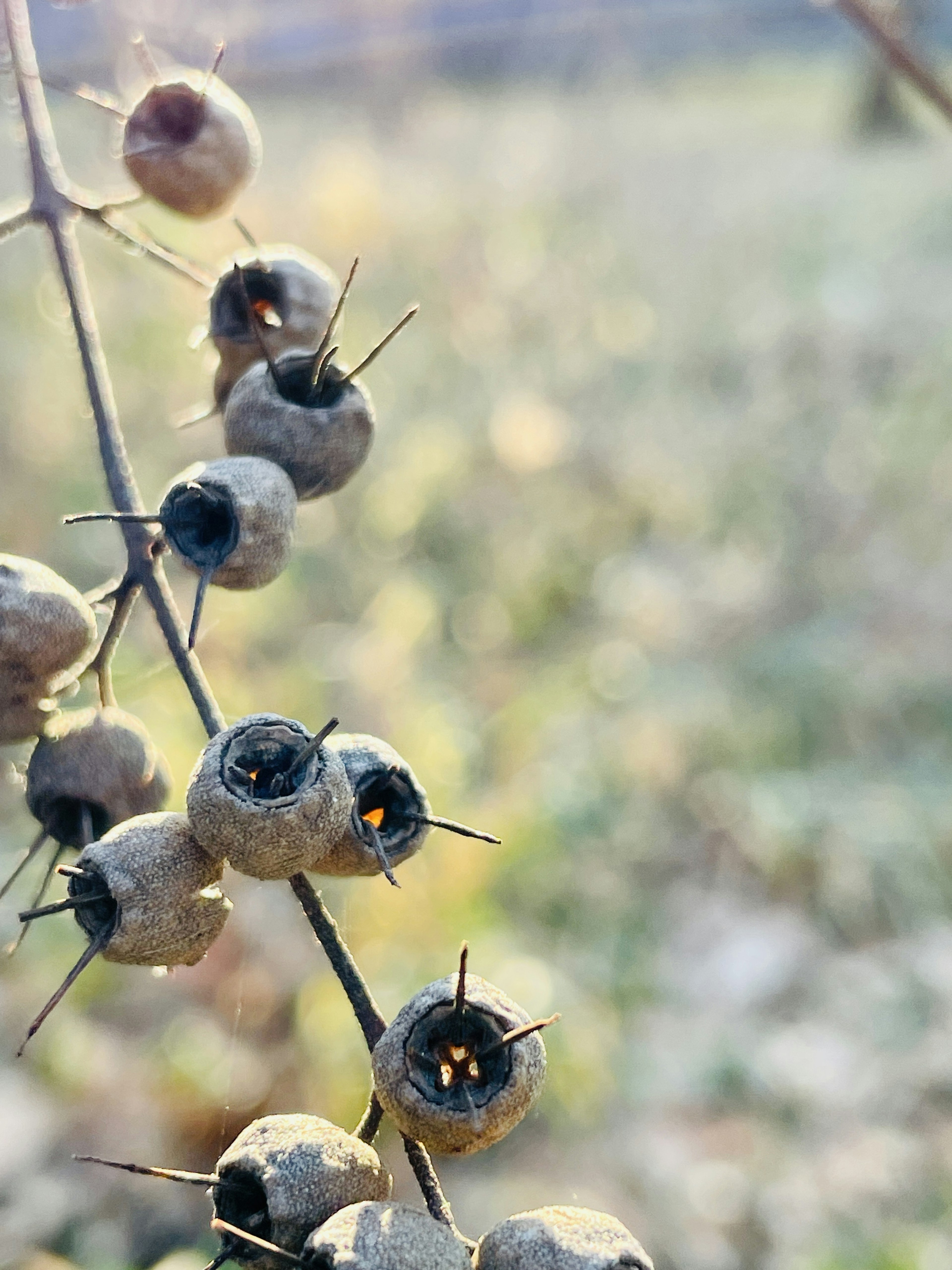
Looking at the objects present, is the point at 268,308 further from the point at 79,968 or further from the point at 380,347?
the point at 79,968

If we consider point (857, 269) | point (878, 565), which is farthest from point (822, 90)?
point (878, 565)

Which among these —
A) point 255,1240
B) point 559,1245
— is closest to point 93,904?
point 255,1240

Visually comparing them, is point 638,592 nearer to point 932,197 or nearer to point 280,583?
point 280,583

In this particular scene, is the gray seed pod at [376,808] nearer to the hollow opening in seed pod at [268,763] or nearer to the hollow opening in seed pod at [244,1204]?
the hollow opening in seed pod at [268,763]

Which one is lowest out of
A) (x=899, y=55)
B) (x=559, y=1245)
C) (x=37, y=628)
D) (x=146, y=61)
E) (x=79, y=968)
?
(x=559, y=1245)

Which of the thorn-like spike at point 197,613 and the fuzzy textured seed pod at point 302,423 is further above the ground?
the fuzzy textured seed pod at point 302,423

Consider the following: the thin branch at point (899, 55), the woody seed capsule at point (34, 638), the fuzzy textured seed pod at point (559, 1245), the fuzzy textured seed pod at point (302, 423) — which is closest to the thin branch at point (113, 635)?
the woody seed capsule at point (34, 638)
